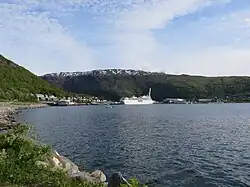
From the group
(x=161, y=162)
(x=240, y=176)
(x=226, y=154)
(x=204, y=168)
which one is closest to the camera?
(x=240, y=176)

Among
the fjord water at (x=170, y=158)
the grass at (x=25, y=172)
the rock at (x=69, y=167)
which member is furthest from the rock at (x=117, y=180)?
the fjord water at (x=170, y=158)

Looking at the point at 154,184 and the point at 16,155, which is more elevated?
the point at 16,155

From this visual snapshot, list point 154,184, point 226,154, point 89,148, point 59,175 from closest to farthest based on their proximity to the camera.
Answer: point 59,175 → point 154,184 → point 226,154 → point 89,148

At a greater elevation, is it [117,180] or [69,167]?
[117,180]

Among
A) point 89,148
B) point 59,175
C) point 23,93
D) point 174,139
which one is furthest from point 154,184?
point 23,93

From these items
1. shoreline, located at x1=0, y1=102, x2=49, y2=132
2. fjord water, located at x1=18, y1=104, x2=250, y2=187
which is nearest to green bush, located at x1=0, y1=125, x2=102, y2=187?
fjord water, located at x1=18, y1=104, x2=250, y2=187

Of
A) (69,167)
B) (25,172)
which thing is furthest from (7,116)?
(25,172)

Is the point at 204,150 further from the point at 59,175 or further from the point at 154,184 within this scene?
the point at 59,175

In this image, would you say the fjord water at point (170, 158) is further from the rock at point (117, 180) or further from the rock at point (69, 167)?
the rock at point (117, 180)

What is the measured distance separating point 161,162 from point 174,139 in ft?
54.1

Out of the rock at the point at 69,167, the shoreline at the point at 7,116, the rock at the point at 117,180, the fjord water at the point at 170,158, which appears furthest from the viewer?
the shoreline at the point at 7,116

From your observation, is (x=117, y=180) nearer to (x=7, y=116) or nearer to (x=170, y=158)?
(x=170, y=158)

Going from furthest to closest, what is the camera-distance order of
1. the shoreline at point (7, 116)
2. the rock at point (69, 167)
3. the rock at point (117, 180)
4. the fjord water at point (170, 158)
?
1. the shoreline at point (7, 116)
2. the fjord water at point (170, 158)
3. the rock at point (69, 167)
4. the rock at point (117, 180)

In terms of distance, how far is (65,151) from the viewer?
1511 inches
